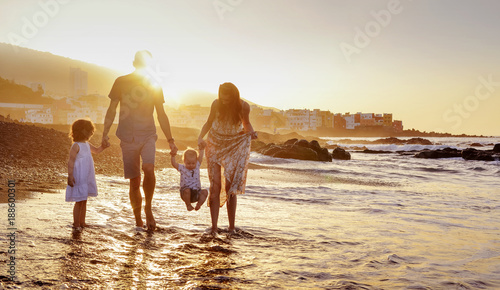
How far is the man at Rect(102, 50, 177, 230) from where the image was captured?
4.29 m

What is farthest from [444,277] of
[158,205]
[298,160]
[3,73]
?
[3,73]

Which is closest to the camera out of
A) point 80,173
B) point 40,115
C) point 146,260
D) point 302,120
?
point 146,260

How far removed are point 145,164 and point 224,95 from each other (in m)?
1.24

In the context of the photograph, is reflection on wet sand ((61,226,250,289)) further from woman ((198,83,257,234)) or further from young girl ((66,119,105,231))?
woman ((198,83,257,234))

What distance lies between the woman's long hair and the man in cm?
72

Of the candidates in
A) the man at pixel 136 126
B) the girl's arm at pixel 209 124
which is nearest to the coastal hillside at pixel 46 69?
the man at pixel 136 126

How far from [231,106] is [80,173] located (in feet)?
6.03

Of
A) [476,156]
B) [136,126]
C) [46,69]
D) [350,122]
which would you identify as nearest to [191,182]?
[136,126]

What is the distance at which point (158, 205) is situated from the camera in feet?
20.0

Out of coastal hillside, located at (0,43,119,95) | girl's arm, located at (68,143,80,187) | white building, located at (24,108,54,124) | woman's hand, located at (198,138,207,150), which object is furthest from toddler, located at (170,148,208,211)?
coastal hillside, located at (0,43,119,95)

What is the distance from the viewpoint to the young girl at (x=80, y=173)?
391cm

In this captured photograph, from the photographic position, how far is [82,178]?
13.1ft

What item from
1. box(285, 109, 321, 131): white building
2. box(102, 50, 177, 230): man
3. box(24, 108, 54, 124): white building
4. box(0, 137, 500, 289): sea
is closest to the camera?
box(0, 137, 500, 289): sea

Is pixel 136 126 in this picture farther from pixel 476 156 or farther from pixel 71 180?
pixel 476 156
